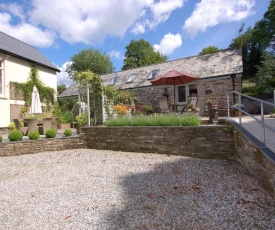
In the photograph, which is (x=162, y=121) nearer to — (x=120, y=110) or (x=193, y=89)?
(x=120, y=110)

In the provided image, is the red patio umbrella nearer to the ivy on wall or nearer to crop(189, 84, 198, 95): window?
crop(189, 84, 198, 95): window

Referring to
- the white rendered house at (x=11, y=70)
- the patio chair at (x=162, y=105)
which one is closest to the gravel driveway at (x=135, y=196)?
the patio chair at (x=162, y=105)

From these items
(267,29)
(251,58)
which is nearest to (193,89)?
(267,29)

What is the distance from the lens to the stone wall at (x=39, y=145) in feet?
21.8

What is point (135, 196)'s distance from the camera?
3.47 metres

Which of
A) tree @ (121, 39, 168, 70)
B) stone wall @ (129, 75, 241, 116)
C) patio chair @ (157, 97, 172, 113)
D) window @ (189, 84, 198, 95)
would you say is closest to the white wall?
patio chair @ (157, 97, 172, 113)

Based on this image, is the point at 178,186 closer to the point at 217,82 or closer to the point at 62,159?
the point at 62,159

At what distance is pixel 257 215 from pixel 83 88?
685 cm

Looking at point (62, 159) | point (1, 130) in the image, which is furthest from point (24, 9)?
point (62, 159)

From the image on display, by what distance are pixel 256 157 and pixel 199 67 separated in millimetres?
12191

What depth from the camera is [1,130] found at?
11.6m

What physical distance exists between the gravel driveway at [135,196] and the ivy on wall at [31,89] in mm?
9070

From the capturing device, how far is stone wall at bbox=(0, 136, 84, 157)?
664 cm

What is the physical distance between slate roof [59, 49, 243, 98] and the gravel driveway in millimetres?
9004
